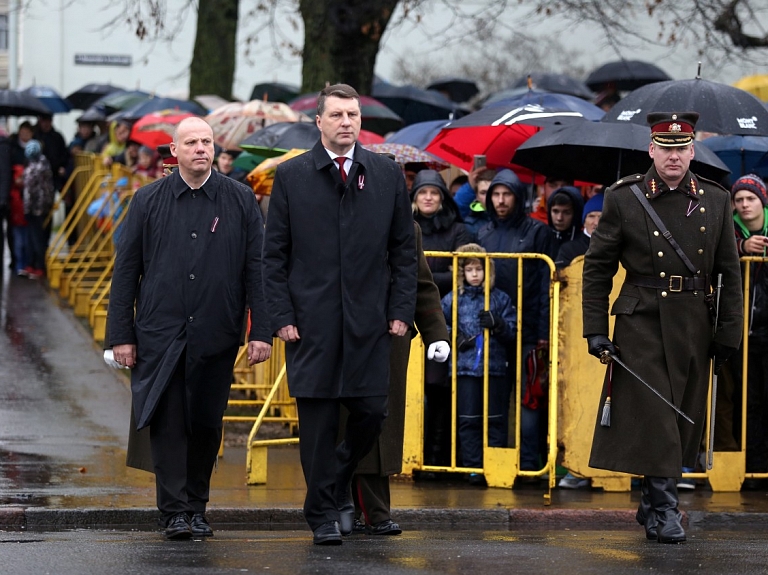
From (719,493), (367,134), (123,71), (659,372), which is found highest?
(123,71)

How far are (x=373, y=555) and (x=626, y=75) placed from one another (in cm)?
1575

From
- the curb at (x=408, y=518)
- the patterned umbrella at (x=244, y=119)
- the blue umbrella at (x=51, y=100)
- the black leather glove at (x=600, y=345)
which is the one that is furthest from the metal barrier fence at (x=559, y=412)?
the blue umbrella at (x=51, y=100)

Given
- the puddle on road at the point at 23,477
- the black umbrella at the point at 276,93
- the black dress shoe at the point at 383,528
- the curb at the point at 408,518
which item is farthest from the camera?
the black umbrella at the point at 276,93

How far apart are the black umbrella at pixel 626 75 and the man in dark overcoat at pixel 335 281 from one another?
14924mm

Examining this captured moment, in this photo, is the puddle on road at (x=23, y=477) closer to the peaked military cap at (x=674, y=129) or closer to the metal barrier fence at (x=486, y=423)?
the metal barrier fence at (x=486, y=423)

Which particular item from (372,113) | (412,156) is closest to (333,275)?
(412,156)

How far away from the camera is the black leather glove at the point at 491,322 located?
9.01 meters

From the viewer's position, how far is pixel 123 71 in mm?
41969

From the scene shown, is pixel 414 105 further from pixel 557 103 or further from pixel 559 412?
pixel 559 412

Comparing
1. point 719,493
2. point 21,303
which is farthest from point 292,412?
point 21,303

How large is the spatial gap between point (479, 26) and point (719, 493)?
9937mm

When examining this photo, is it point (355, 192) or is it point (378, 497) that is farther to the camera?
point (378, 497)

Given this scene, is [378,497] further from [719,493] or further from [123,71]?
[123,71]

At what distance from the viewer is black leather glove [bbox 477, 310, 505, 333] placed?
29.6 ft
